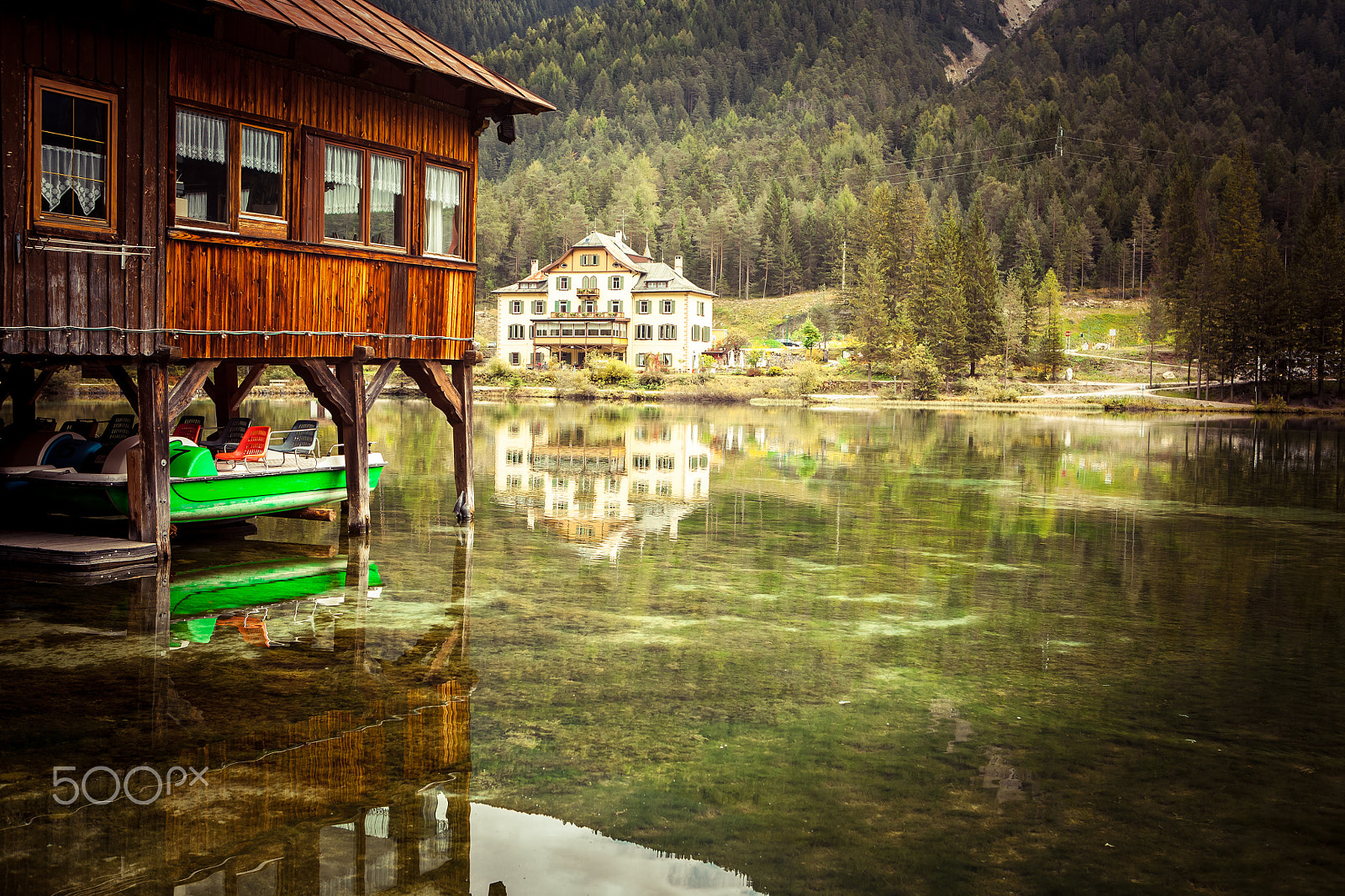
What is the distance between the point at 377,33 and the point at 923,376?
76105mm

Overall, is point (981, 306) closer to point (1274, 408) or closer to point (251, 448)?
point (1274, 408)

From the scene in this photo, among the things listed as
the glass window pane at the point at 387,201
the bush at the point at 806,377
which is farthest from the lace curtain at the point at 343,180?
the bush at the point at 806,377

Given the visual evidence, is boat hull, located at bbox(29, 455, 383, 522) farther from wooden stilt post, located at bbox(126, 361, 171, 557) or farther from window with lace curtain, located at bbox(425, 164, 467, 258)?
window with lace curtain, located at bbox(425, 164, 467, 258)

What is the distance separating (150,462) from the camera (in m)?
14.5

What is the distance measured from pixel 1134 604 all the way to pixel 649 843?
9.47m

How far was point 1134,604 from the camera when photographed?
1406 cm

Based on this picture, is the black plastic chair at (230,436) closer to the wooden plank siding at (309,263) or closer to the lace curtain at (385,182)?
the wooden plank siding at (309,263)

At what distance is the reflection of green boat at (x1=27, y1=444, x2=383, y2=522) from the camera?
15.3 metres

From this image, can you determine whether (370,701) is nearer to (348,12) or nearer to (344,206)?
(344,206)

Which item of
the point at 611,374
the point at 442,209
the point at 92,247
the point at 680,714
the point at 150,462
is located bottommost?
the point at 680,714

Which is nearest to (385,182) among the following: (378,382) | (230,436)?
(378,382)

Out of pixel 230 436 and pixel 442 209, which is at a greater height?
pixel 442 209

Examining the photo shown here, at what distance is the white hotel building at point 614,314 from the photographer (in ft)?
349

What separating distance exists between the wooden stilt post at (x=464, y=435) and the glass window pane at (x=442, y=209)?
2011 millimetres
